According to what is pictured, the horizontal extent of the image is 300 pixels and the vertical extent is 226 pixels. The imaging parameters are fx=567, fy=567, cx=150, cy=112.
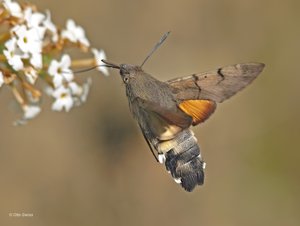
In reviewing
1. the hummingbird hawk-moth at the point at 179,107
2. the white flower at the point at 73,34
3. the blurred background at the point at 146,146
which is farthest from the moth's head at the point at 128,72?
the blurred background at the point at 146,146

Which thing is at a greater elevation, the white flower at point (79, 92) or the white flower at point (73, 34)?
the white flower at point (73, 34)

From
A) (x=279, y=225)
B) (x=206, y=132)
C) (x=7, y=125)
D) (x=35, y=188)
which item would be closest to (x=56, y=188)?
(x=35, y=188)

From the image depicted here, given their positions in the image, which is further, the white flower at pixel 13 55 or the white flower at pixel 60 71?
the white flower at pixel 60 71

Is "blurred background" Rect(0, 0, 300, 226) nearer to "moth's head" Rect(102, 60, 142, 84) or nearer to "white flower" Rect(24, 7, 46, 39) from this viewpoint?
"white flower" Rect(24, 7, 46, 39)

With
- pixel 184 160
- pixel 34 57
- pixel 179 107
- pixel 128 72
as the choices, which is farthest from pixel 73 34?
pixel 184 160

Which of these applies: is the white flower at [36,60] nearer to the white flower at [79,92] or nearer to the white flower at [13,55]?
the white flower at [13,55]

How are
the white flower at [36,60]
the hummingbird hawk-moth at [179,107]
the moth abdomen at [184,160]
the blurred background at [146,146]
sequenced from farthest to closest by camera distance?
the blurred background at [146,146]
the white flower at [36,60]
the moth abdomen at [184,160]
the hummingbird hawk-moth at [179,107]

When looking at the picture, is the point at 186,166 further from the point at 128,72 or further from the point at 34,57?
the point at 34,57
